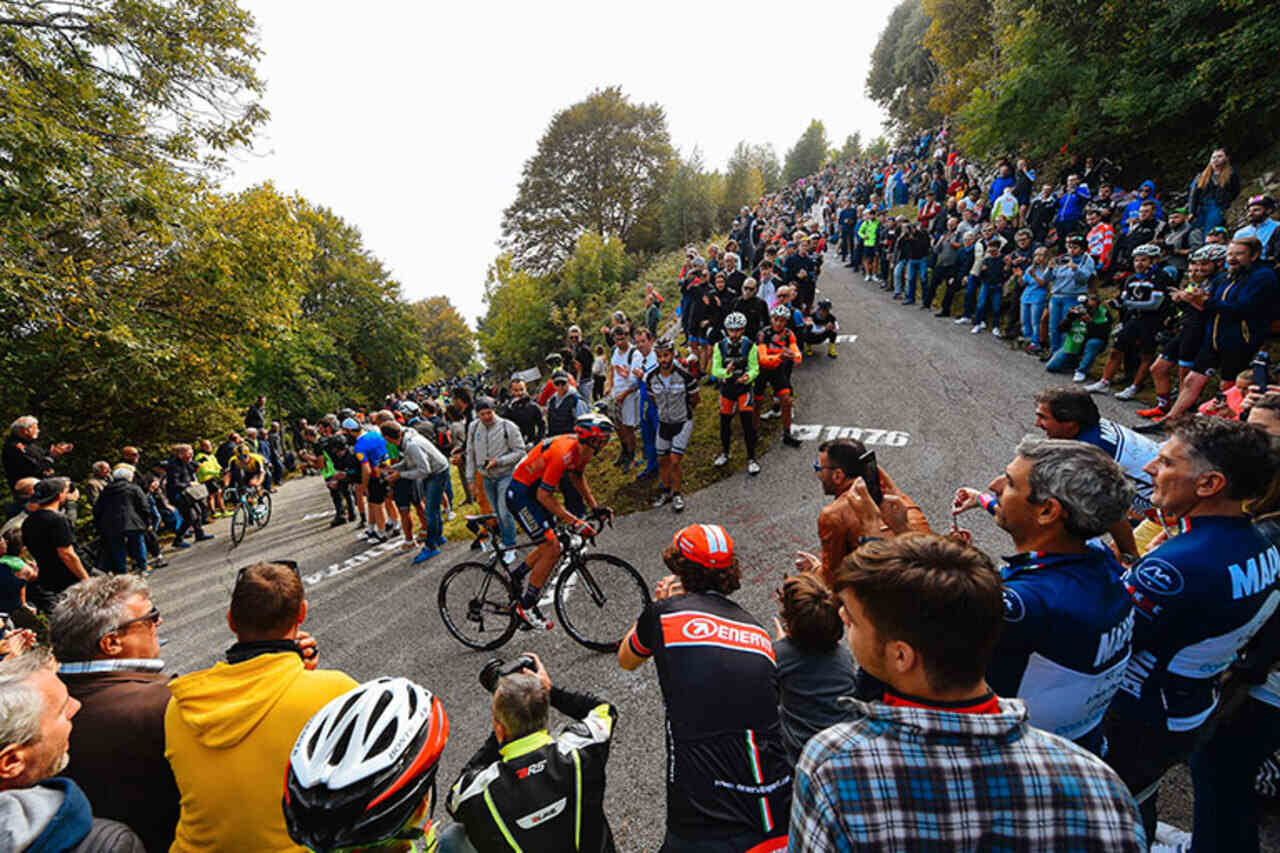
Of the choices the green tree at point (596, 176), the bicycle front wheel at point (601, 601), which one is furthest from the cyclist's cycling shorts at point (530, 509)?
the green tree at point (596, 176)

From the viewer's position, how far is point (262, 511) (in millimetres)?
→ 11812

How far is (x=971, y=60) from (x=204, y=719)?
1473 inches

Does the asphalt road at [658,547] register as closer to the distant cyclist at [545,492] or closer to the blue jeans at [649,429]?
the distant cyclist at [545,492]

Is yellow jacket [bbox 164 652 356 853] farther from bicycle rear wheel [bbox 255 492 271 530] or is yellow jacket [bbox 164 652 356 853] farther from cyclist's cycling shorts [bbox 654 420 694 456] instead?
bicycle rear wheel [bbox 255 492 271 530]

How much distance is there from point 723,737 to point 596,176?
4263cm

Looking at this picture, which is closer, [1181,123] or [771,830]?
[771,830]

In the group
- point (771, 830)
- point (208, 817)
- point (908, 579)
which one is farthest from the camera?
point (771, 830)

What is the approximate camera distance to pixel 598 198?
39.4m

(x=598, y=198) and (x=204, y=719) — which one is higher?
(x=598, y=198)

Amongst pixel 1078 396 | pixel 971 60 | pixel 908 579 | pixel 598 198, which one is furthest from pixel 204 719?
pixel 598 198

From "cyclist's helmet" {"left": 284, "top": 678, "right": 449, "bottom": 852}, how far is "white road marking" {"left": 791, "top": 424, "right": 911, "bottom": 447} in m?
6.92

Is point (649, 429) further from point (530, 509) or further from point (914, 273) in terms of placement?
point (914, 273)

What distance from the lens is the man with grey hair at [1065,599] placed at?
1.80 meters

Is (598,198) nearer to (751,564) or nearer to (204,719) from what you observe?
(751,564)
